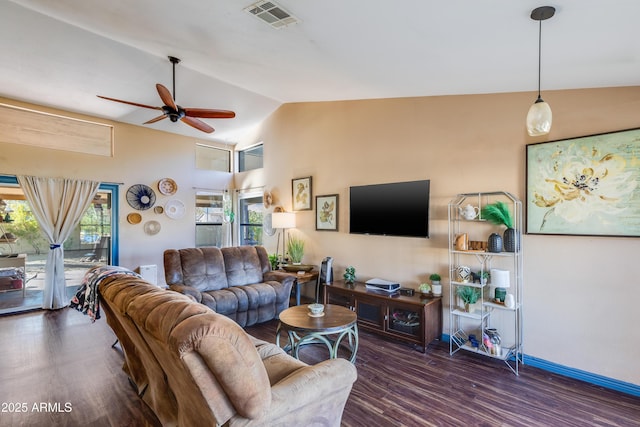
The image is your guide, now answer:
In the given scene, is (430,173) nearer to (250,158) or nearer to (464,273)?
→ (464,273)

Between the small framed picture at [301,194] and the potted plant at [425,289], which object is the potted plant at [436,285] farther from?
the small framed picture at [301,194]

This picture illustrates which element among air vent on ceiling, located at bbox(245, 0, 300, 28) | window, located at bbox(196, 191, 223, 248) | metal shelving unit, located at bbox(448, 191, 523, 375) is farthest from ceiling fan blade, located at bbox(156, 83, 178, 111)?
window, located at bbox(196, 191, 223, 248)

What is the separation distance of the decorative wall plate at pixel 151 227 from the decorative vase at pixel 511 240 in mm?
5660

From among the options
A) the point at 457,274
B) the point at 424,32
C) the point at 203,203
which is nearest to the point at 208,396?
the point at 424,32

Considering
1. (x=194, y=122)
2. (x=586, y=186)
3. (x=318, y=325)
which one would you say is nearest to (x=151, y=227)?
(x=194, y=122)

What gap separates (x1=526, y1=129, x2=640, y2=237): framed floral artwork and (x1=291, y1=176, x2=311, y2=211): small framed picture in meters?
3.07

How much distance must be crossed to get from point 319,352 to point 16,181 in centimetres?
512

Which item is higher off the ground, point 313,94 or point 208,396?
point 313,94

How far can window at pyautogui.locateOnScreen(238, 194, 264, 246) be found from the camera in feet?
20.8

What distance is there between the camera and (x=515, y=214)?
2951mm

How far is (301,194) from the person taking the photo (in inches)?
205

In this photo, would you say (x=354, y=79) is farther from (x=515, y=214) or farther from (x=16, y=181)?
(x=16, y=181)

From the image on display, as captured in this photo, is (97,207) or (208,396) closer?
(208,396)

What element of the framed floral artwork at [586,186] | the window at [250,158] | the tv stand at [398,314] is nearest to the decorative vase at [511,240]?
the framed floral artwork at [586,186]
